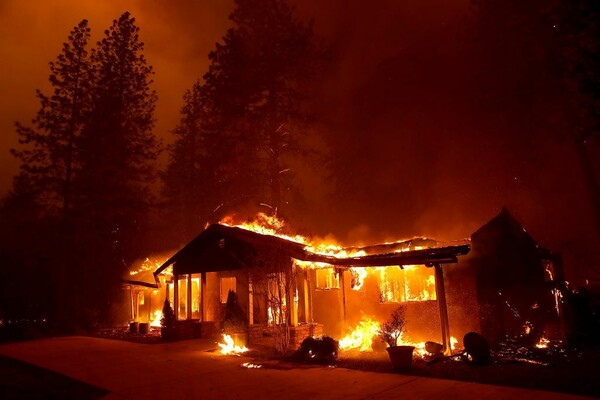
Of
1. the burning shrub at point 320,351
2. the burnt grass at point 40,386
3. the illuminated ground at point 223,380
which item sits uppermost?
the burning shrub at point 320,351

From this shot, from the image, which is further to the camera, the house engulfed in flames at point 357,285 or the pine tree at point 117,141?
the pine tree at point 117,141

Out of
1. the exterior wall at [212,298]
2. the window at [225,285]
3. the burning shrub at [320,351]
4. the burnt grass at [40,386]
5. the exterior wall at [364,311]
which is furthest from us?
the window at [225,285]

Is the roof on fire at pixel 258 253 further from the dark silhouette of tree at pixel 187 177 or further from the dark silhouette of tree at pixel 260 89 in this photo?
the dark silhouette of tree at pixel 187 177

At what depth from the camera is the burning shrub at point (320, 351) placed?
12250 mm

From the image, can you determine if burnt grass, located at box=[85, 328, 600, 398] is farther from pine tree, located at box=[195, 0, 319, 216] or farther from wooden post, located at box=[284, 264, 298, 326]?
pine tree, located at box=[195, 0, 319, 216]

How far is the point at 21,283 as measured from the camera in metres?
30.6

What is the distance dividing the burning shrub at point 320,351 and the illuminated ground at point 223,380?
961 mm

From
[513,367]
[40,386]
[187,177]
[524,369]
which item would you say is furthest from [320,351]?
[187,177]

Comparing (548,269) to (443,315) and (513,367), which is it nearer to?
(443,315)

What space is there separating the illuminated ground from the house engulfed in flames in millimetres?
2869

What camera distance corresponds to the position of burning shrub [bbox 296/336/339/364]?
40.2ft

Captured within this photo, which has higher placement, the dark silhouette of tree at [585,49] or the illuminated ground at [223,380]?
the dark silhouette of tree at [585,49]

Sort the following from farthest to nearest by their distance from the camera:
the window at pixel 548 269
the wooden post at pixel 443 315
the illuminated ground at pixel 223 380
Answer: the window at pixel 548 269 < the wooden post at pixel 443 315 < the illuminated ground at pixel 223 380

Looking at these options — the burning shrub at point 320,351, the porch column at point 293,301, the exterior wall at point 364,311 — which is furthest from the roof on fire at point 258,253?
the burning shrub at point 320,351
